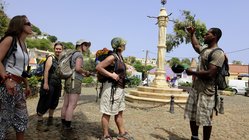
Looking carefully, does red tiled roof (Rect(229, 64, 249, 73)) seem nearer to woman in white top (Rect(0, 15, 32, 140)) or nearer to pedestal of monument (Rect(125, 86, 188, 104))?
pedestal of monument (Rect(125, 86, 188, 104))

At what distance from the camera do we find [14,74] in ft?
10.4

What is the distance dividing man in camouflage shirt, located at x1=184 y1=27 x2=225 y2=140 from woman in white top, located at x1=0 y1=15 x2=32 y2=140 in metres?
2.54

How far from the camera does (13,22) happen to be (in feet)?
10.6

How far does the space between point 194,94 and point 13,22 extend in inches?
123

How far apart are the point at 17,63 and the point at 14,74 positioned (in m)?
0.14

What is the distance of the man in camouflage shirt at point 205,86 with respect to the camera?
414cm

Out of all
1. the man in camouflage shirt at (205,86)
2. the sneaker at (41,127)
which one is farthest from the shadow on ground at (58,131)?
the man in camouflage shirt at (205,86)

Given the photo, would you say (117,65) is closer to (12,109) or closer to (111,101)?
(111,101)

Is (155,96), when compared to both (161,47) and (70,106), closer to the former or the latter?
(161,47)

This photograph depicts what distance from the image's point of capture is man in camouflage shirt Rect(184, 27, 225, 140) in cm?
414

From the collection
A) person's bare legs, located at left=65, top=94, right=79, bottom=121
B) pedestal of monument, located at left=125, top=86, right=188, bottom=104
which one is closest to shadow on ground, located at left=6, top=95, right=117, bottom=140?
person's bare legs, located at left=65, top=94, right=79, bottom=121

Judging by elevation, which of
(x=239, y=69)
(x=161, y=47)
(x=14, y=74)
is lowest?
(x=14, y=74)

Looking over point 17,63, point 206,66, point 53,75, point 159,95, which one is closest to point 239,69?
point 159,95

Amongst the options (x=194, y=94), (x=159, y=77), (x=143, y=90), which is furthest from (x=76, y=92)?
(x=159, y=77)
